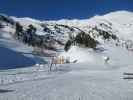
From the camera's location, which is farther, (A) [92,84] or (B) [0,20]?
(B) [0,20]

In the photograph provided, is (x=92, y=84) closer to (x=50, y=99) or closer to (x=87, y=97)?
(x=87, y=97)

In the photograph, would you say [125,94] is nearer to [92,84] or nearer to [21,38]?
[92,84]

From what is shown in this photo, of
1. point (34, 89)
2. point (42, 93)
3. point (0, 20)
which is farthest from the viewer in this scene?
point (0, 20)

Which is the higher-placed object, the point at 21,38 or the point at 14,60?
the point at 21,38

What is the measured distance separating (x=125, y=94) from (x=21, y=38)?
13194 cm

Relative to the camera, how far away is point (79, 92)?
20.1 metres

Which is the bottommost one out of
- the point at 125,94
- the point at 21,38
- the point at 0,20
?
the point at 125,94

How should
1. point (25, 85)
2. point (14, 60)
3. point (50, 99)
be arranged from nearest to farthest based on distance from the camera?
point (50, 99)
point (25, 85)
point (14, 60)

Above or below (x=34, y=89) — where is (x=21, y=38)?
above

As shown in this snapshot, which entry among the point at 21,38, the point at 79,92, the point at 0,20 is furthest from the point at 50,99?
the point at 0,20

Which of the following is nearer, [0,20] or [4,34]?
[4,34]

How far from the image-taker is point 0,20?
19488 cm

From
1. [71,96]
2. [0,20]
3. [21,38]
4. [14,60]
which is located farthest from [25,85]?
[0,20]

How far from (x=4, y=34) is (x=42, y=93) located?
131787 millimetres
